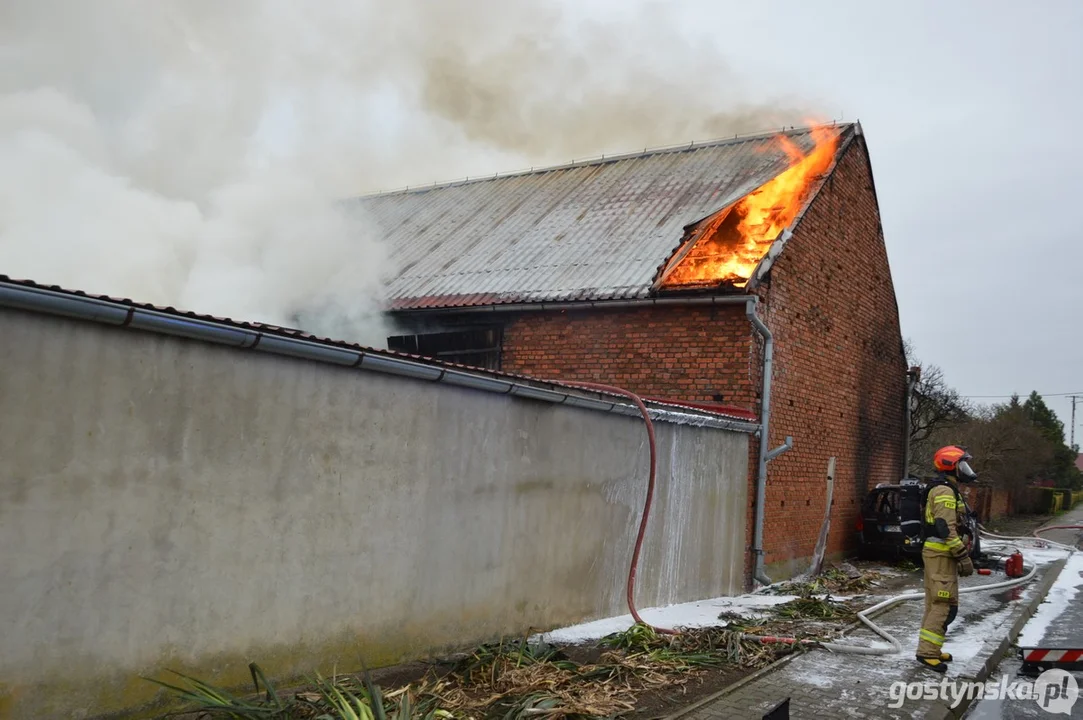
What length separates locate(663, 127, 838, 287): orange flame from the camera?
1105 cm

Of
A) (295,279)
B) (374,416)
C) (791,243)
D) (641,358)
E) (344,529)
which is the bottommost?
(344,529)

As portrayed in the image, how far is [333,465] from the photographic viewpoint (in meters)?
5.32

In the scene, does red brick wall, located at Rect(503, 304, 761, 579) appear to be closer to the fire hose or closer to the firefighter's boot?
the fire hose

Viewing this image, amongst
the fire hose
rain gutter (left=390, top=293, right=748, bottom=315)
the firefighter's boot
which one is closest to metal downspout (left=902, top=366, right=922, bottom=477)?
the fire hose

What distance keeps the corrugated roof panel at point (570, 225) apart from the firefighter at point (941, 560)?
15.8ft

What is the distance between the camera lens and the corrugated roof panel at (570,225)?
11945 mm

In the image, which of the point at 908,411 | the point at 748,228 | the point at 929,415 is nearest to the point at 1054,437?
the point at 929,415

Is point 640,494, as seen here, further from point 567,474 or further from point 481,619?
point 481,619

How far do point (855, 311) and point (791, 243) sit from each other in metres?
3.40

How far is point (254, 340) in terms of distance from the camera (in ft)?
15.7

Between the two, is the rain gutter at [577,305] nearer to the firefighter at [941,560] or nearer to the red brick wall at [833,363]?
the red brick wall at [833,363]

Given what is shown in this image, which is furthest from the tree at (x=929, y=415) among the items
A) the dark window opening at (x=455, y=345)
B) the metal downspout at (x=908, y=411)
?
the dark window opening at (x=455, y=345)

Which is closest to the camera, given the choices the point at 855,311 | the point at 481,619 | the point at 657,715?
the point at 657,715

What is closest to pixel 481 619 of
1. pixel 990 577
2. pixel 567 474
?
pixel 567 474
